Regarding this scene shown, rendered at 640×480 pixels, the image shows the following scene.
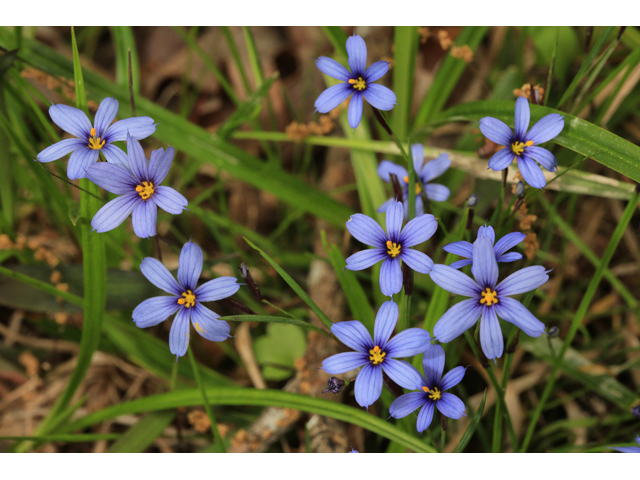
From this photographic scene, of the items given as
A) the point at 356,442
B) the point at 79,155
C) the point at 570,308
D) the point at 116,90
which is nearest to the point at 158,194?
the point at 79,155

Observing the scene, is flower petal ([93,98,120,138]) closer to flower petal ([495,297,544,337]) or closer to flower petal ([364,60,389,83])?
flower petal ([364,60,389,83])

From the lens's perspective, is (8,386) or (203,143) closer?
(203,143)

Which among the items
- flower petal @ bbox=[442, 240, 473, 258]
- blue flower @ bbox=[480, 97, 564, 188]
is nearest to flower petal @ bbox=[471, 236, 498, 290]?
flower petal @ bbox=[442, 240, 473, 258]

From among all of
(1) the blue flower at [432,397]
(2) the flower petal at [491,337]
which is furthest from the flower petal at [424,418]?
(2) the flower petal at [491,337]

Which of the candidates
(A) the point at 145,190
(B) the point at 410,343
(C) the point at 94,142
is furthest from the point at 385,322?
(C) the point at 94,142

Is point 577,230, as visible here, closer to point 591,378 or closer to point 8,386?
point 591,378

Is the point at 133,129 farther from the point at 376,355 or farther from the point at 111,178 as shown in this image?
the point at 376,355

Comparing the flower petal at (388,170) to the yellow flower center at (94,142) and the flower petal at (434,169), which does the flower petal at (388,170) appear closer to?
the flower petal at (434,169)
